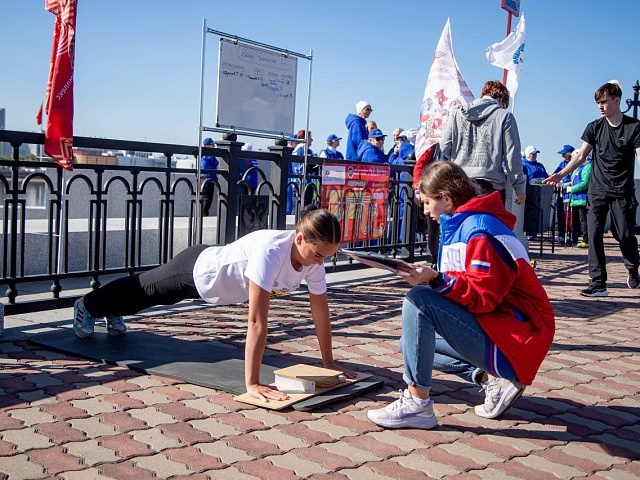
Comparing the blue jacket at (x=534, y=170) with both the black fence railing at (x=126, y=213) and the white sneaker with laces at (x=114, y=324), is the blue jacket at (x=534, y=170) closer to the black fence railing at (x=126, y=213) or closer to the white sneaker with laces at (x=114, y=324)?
the black fence railing at (x=126, y=213)

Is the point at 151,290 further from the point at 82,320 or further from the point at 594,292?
the point at 594,292

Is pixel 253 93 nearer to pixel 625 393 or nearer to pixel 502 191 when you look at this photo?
pixel 502 191

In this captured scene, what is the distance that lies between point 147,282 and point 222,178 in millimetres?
2899

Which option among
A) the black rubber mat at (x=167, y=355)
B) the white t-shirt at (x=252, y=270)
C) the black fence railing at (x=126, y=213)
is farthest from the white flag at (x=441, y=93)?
the white t-shirt at (x=252, y=270)

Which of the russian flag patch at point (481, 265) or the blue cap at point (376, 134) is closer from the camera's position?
the russian flag patch at point (481, 265)

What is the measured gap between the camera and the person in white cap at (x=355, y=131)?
12.2 metres

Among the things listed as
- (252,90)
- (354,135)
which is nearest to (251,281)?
(252,90)

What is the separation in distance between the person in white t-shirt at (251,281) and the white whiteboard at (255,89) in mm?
2628

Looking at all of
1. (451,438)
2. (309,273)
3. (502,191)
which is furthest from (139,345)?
(502,191)

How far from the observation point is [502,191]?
736 cm

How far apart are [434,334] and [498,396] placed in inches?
22.8

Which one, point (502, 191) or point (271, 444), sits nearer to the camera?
point (271, 444)

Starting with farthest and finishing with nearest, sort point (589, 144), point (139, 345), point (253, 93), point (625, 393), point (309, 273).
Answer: point (589, 144)
point (253, 93)
point (139, 345)
point (625, 393)
point (309, 273)

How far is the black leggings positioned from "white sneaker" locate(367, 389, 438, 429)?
4.69ft
